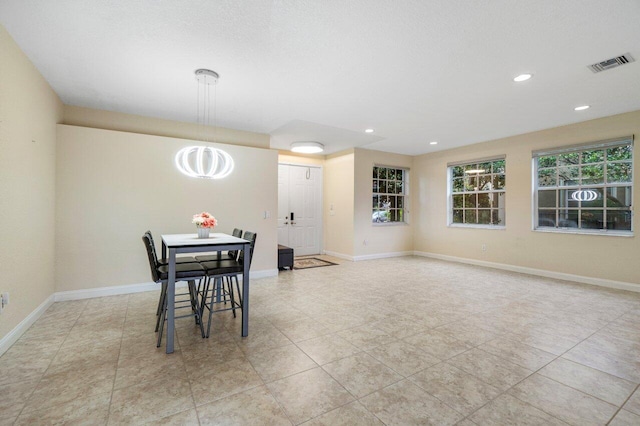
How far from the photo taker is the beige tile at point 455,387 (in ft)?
5.80

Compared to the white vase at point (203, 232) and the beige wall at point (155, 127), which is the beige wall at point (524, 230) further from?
the white vase at point (203, 232)

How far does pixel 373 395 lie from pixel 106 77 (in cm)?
398

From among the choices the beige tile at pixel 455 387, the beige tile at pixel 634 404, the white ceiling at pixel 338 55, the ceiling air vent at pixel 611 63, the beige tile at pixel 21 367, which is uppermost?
the white ceiling at pixel 338 55

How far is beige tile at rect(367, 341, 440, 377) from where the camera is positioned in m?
2.16

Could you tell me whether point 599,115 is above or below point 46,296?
above

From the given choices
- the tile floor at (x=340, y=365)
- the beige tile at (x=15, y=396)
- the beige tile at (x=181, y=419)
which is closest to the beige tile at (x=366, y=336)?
the tile floor at (x=340, y=365)

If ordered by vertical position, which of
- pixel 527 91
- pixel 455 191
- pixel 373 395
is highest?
pixel 527 91

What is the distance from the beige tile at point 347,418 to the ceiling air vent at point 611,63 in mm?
3771

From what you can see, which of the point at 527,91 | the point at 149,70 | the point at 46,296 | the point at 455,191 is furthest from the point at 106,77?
the point at 455,191

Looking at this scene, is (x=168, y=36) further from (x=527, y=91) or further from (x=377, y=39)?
(x=527, y=91)

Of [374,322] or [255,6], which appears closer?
[255,6]

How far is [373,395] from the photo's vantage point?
1837mm

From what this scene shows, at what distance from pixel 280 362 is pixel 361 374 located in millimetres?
618

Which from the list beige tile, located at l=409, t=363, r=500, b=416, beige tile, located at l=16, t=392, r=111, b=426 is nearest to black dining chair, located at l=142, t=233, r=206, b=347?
beige tile, located at l=16, t=392, r=111, b=426
